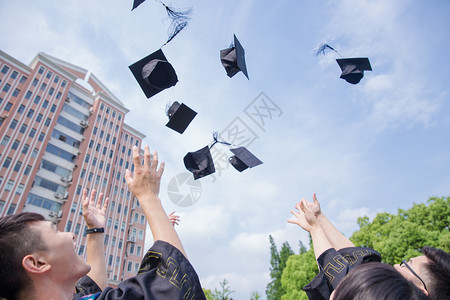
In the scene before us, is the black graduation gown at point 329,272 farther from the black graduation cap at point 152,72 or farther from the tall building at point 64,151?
the tall building at point 64,151

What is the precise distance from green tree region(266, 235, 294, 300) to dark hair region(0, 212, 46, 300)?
3442 cm

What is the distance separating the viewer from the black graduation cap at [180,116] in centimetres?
352

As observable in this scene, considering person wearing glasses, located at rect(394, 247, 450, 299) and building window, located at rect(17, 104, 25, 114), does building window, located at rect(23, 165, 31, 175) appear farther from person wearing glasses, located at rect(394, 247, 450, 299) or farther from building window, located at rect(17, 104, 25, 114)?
person wearing glasses, located at rect(394, 247, 450, 299)

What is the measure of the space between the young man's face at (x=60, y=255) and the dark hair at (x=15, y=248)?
0.08 feet

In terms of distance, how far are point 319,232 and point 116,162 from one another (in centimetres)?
3271

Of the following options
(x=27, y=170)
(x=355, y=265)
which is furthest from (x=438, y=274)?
(x=27, y=170)

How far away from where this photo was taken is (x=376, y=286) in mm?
766

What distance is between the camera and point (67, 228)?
23.4 m

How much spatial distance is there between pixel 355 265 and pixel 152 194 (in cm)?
116

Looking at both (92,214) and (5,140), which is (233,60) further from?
Answer: (5,140)

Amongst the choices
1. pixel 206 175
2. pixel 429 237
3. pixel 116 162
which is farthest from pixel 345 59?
pixel 116 162

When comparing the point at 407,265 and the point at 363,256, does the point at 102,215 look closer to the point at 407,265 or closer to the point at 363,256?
the point at 363,256

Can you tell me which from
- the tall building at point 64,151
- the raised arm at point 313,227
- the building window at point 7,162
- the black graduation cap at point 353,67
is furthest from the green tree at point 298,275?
the building window at point 7,162

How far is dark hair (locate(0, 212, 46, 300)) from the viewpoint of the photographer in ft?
3.18
